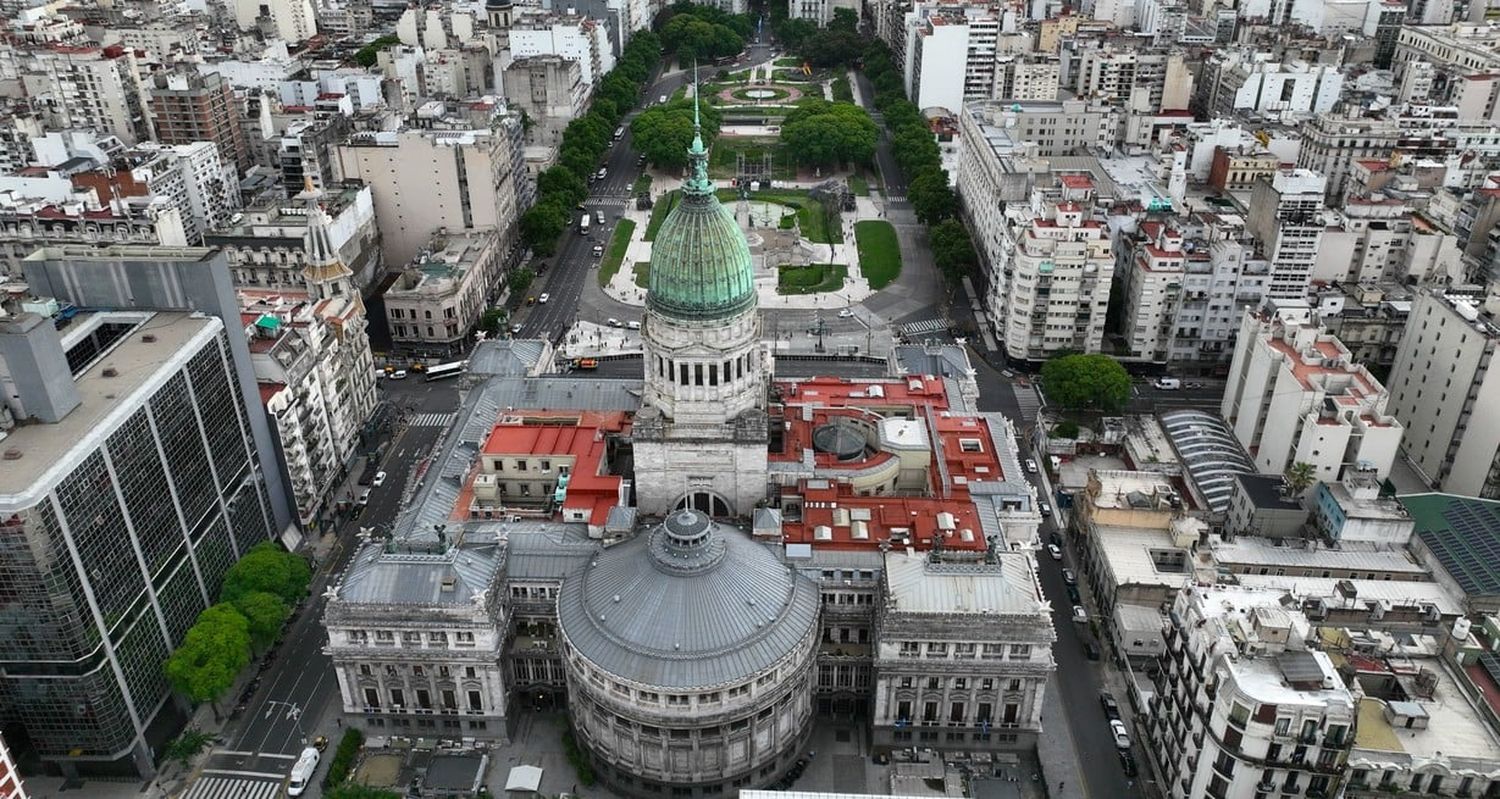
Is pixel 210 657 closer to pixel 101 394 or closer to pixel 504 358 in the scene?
pixel 101 394

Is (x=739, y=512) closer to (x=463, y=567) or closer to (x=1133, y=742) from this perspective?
(x=463, y=567)

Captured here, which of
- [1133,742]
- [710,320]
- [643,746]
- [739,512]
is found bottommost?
[1133,742]

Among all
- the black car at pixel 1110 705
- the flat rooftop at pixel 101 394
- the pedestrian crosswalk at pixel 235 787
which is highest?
the flat rooftop at pixel 101 394

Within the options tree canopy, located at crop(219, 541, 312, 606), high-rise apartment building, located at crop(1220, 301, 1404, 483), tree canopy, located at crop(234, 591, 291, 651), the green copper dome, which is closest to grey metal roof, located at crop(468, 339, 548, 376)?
tree canopy, located at crop(219, 541, 312, 606)

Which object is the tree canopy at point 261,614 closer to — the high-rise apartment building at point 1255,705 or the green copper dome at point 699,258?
the green copper dome at point 699,258

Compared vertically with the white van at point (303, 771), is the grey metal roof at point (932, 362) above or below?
above

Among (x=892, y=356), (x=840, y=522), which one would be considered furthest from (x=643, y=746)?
(x=892, y=356)

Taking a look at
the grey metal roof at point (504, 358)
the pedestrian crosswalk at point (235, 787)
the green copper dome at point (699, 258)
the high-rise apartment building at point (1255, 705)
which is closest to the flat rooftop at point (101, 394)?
the pedestrian crosswalk at point (235, 787)
